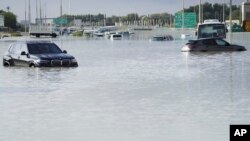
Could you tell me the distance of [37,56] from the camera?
29891 mm

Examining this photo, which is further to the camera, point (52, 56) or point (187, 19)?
point (187, 19)

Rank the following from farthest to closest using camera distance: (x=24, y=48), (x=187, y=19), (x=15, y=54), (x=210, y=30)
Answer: (x=187, y=19) → (x=210, y=30) → (x=15, y=54) → (x=24, y=48)

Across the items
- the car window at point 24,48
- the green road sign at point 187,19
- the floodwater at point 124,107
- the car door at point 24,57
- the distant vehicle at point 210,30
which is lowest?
the floodwater at point 124,107

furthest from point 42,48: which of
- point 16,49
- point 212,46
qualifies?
point 212,46

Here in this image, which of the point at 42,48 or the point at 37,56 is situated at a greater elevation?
the point at 42,48

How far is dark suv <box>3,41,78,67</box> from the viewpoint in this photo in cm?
2958

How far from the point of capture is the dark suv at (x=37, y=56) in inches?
1165

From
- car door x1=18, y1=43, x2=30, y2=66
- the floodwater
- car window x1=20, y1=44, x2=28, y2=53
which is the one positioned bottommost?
the floodwater

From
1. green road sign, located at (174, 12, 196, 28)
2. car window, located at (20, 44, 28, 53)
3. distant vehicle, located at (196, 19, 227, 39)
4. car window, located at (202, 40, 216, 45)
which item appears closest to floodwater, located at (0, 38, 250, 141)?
car window, located at (20, 44, 28, 53)

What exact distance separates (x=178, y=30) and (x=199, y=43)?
67.3m

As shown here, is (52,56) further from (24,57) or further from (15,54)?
(15,54)

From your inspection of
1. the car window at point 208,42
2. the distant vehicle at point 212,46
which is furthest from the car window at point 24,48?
the car window at point 208,42

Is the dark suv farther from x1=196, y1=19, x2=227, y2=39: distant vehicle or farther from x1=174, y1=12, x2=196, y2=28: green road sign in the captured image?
x1=174, y1=12, x2=196, y2=28: green road sign

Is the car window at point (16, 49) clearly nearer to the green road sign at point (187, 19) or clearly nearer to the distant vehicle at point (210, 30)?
the distant vehicle at point (210, 30)
